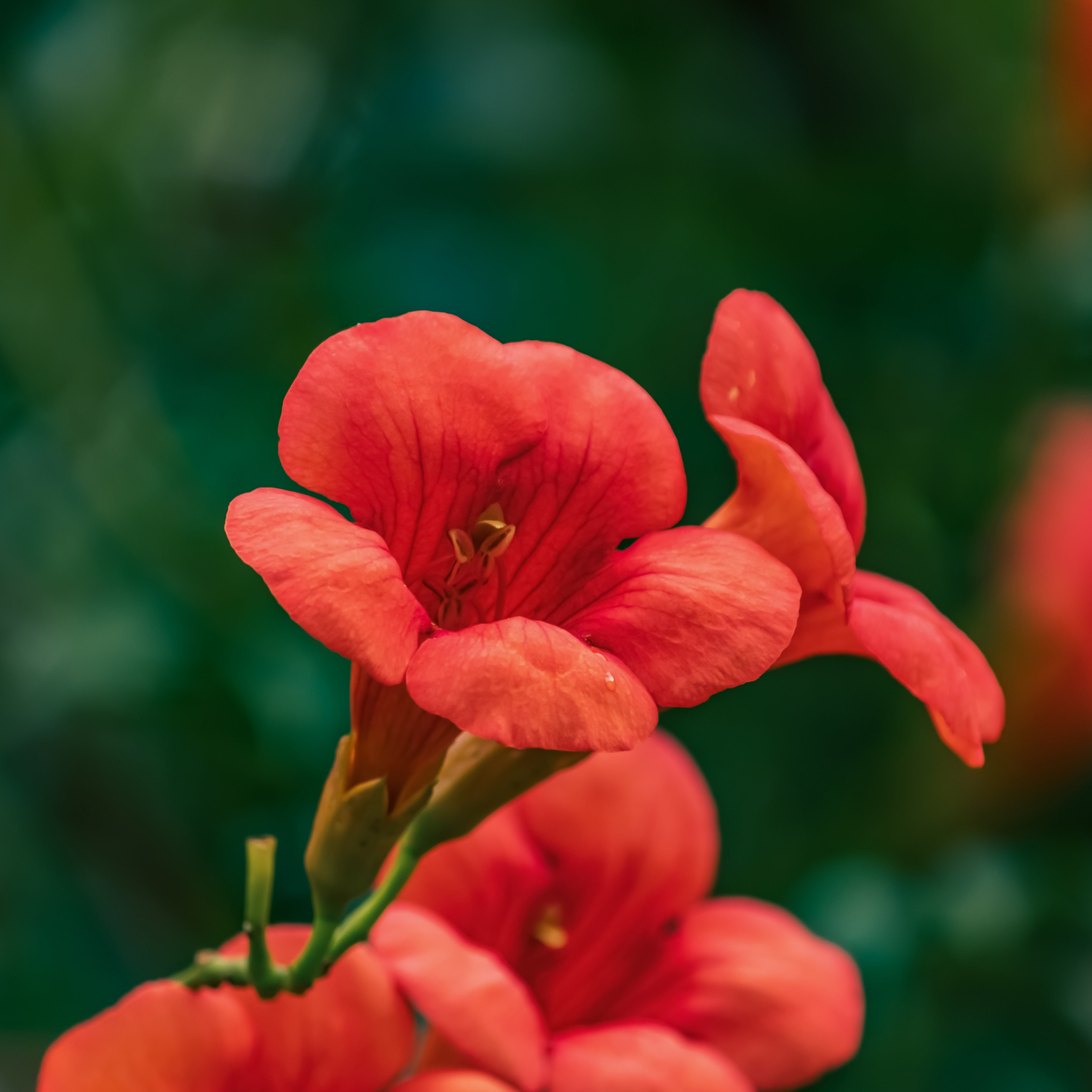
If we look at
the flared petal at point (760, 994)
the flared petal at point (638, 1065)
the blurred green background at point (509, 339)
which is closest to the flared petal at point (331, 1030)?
the flared petal at point (638, 1065)

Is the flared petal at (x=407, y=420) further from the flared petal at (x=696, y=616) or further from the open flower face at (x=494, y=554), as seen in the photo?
the flared petal at (x=696, y=616)

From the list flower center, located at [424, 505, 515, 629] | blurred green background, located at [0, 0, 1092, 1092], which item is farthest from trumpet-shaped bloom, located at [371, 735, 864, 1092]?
blurred green background, located at [0, 0, 1092, 1092]

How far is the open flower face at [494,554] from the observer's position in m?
0.57

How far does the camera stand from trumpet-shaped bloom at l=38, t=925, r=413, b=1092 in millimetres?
717

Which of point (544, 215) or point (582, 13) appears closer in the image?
point (544, 215)

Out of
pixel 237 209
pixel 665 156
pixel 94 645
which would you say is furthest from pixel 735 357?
pixel 665 156

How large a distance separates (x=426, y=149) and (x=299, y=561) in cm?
212

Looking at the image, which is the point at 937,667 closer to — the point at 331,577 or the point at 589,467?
the point at 589,467

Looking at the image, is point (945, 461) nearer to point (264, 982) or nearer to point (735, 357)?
point (735, 357)

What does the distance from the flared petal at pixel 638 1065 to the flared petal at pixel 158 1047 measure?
20 centimetres

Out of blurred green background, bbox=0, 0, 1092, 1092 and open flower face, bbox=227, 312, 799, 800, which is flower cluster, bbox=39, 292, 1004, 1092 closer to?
open flower face, bbox=227, 312, 799, 800

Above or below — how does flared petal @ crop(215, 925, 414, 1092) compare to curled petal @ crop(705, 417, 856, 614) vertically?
below

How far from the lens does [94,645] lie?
1.75m

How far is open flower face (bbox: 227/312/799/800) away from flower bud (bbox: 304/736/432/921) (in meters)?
0.01
